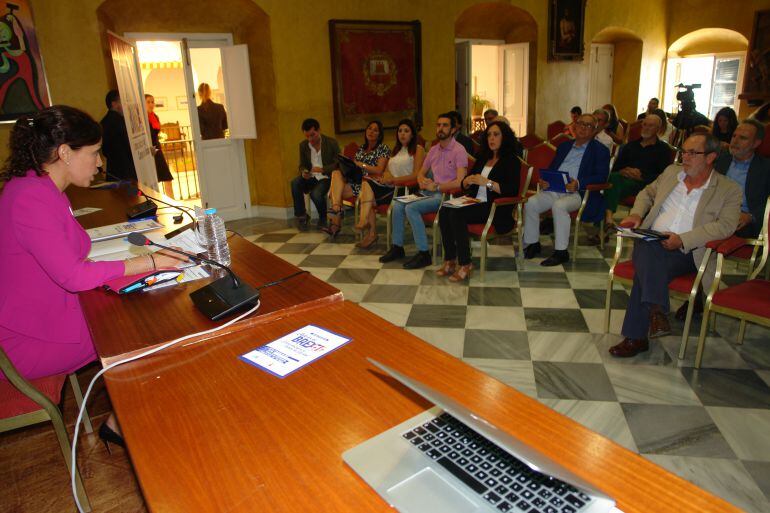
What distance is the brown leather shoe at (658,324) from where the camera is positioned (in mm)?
3025

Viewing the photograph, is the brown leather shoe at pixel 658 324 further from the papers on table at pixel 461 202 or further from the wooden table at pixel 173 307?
the wooden table at pixel 173 307

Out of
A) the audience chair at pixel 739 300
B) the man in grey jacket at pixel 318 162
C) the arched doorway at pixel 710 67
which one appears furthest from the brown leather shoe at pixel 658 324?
the arched doorway at pixel 710 67

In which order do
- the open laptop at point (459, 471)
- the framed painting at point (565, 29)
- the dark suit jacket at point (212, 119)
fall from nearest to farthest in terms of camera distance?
the open laptop at point (459, 471), the dark suit jacket at point (212, 119), the framed painting at point (565, 29)

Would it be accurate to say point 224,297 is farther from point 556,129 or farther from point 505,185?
point 556,129

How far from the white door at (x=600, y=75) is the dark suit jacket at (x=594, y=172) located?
6.58 meters

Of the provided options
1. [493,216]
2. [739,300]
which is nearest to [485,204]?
[493,216]

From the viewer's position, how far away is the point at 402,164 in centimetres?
507

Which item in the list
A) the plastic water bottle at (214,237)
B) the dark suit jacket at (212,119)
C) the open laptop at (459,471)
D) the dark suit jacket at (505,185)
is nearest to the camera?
the open laptop at (459,471)

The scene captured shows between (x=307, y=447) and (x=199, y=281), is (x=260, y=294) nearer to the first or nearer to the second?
(x=199, y=281)

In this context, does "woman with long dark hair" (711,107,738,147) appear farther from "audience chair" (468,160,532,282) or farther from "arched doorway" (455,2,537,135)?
"arched doorway" (455,2,537,135)

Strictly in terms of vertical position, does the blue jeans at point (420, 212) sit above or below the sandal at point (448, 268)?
above

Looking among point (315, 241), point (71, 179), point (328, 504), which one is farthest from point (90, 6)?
point (328, 504)

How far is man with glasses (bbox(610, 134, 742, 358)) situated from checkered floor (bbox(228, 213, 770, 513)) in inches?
6.5

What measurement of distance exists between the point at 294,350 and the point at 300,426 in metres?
0.34
